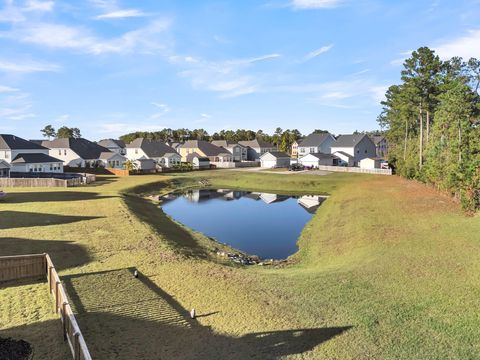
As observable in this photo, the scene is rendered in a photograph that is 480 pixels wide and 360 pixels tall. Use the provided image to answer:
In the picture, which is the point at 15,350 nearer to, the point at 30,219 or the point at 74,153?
the point at 30,219

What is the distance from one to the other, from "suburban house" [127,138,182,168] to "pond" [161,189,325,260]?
1454 inches

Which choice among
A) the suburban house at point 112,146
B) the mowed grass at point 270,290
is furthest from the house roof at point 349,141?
the mowed grass at point 270,290

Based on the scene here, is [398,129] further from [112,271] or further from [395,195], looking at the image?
[112,271]

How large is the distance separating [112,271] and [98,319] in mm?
5015

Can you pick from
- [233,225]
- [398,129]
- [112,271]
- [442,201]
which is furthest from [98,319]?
[398,129]

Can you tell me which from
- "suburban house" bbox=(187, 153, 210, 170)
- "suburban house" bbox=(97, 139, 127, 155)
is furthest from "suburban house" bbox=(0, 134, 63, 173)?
"suburban house" bbox=(97, 139, 127, 155)

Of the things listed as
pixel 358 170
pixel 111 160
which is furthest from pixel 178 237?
pixel 111 160

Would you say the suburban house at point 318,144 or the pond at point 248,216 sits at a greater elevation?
the suburban house at point 318,144

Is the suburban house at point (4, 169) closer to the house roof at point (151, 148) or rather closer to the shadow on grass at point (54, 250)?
the house roof at point (151, 148)

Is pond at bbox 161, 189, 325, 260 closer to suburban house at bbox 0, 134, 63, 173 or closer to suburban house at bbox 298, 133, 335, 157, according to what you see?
suburban house at bbox 0, 134, 63, 173

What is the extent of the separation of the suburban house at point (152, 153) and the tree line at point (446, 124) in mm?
54116

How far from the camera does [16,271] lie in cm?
1595

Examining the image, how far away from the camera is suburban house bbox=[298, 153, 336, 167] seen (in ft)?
286

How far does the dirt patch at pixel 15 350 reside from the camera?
971 centimetres
